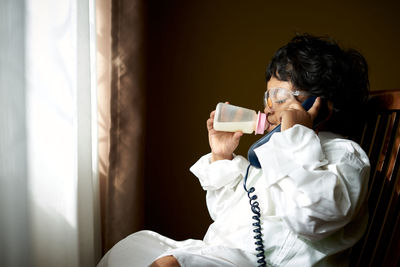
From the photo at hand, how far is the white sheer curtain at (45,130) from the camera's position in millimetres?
1003

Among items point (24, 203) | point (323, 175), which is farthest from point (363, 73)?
point (24, 203)

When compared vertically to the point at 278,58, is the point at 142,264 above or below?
below

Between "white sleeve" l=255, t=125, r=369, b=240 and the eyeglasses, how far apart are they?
179 millimetres

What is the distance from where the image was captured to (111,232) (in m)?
1.33

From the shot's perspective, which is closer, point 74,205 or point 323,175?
point 323,175

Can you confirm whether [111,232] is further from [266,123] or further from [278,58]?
[278,58]

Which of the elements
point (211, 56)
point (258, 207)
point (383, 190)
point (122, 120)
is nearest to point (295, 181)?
point (258, 207)

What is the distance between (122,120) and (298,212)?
0.74 meters

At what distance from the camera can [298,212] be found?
0.80 meters

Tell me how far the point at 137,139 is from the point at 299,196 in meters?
0.72

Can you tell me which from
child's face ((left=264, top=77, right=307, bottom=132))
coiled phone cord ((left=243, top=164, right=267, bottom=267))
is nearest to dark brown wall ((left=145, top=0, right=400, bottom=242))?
child's face ((left=264, top=77, right=307, bottom=132))

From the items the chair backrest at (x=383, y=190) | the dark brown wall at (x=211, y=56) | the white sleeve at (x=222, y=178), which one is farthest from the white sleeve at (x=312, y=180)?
the dark brown wall at (x=211, y=56)

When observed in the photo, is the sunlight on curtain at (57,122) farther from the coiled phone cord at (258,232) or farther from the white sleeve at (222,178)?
the coiled phone cord at (258,232)

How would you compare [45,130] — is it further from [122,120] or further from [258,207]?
[258,207]
